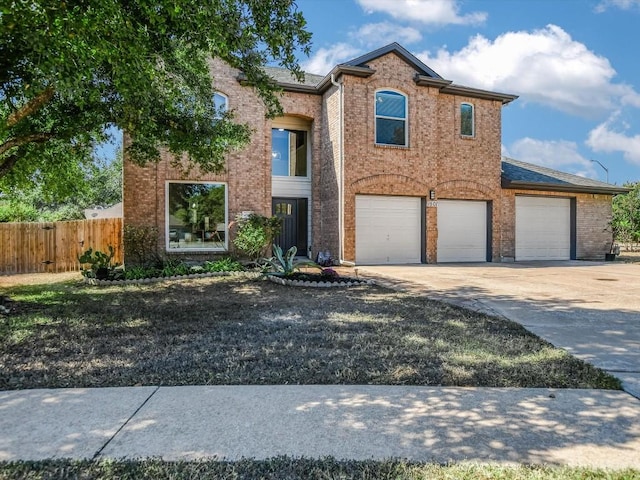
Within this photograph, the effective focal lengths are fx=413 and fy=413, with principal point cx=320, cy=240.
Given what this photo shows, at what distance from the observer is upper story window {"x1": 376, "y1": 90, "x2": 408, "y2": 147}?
14.4 meters

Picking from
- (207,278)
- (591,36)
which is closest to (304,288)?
(207,278)

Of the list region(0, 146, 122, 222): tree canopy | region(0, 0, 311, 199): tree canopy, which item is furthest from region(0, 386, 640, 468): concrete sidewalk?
region(0, 146, 122, 222): tree canopy

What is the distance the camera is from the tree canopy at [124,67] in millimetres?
4480

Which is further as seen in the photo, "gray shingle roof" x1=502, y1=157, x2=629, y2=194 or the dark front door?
"gray shingle roof" x1=502, y1=157, x2=629, y2=194

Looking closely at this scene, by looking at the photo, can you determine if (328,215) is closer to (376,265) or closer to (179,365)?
(376,265)

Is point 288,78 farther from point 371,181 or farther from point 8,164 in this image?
point 8,164

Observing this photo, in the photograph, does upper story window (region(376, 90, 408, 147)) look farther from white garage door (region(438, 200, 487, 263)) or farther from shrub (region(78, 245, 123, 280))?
shrub (region(78, 245, 123, 280))

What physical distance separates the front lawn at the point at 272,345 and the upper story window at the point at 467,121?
35.4ft

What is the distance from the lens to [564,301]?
7.27 meters

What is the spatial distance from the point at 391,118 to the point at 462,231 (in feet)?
17.1

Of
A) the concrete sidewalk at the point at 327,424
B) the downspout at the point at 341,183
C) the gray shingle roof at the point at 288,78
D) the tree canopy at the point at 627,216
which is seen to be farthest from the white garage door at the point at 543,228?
the concrete sidewalk at the point at 327,424

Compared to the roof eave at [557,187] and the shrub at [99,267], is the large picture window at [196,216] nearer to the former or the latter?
the shrub at [99,267]

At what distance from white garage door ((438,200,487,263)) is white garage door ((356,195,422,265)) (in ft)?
3.76

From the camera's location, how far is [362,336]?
4855 millimetres
